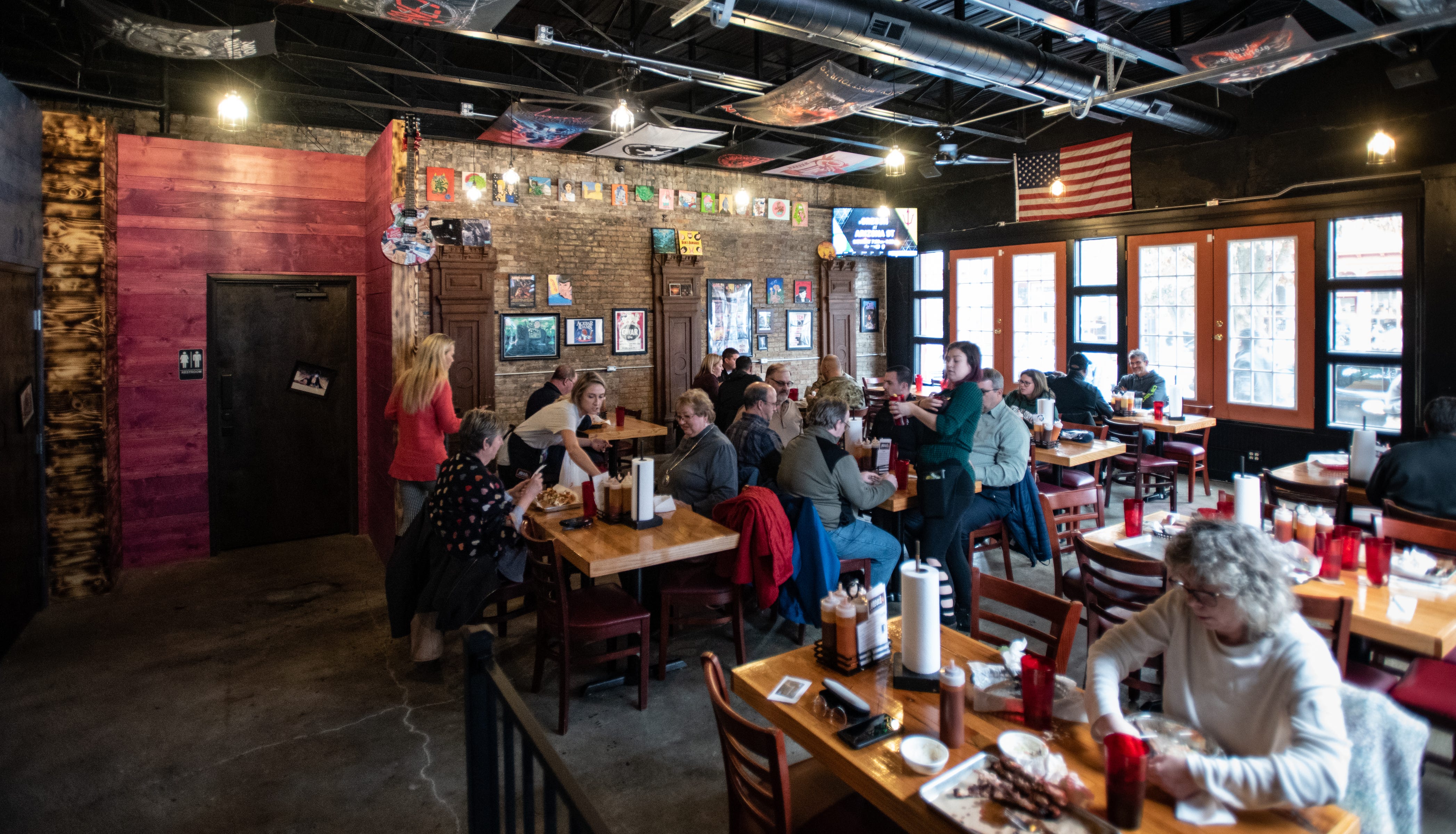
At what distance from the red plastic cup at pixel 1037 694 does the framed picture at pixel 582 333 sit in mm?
8645

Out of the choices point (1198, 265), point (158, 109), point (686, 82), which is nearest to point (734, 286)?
point (686, 82)

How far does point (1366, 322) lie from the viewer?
7785mm

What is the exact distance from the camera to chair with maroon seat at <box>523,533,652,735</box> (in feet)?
12.0

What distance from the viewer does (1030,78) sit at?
6.11 m

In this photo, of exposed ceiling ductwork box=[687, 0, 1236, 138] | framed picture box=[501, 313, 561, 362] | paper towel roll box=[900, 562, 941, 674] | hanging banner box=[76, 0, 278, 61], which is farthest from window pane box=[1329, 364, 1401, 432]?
hanging banner box=[76, 0, 278, 61]

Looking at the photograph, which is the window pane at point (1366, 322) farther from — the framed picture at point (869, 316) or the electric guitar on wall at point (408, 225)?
the electric guitar on wall at point (408, 225)

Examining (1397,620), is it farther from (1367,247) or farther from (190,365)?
(190,365)

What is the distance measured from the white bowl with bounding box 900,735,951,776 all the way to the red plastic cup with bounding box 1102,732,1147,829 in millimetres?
369

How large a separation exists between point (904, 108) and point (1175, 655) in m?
8.56

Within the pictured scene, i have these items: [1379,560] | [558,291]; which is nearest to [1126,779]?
[1379,560]

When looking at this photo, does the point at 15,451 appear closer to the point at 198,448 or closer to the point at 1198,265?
the point at 198,448

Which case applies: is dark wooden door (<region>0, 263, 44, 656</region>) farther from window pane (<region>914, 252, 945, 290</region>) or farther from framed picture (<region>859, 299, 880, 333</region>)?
window pane (<region>914, 252, 945, 290</region>)

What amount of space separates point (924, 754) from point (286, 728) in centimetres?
318

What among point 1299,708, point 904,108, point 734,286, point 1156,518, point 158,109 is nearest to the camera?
point 1299,708
